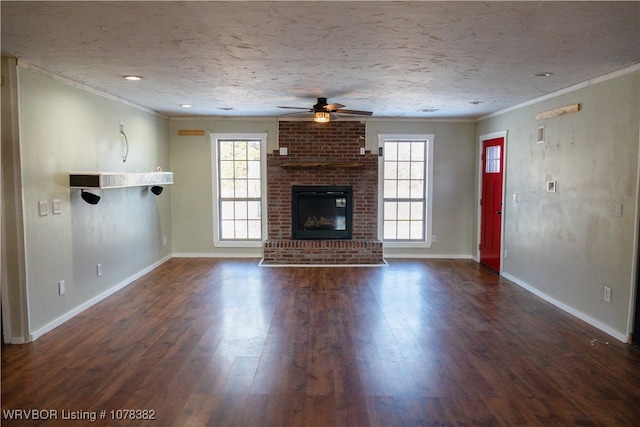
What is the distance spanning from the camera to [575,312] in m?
4.46

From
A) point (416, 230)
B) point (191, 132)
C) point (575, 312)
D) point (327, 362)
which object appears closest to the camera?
point (327, 362)

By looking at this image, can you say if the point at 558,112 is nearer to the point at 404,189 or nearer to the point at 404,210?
the point at 404,189

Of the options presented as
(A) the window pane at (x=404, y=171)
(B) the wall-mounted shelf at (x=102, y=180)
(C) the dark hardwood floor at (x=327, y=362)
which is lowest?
(C) the dark hardwood floor at (x=327, y=362)

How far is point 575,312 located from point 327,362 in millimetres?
2818

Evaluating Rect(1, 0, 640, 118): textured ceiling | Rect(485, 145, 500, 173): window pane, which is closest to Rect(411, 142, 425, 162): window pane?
Rect(485, 145, 500, 173): window pane

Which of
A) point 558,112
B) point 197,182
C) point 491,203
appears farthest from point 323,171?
point 558,112

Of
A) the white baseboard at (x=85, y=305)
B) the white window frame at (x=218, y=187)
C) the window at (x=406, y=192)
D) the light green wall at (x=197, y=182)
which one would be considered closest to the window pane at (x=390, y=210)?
the window at (x=406, y=192)

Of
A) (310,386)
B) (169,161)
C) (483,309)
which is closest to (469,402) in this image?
(310,386)

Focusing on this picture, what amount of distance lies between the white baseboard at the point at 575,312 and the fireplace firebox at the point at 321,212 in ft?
9.02

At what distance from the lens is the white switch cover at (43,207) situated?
3834mm

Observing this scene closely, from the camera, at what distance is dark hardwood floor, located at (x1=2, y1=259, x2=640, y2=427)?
8.65 ft

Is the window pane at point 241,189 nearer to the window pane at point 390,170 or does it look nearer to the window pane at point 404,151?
the window pane at point 390,170

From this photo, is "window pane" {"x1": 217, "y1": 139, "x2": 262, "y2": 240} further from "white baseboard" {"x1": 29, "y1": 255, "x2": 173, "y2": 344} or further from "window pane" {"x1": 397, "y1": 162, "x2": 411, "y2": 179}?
"window pane" {"x1": 397, "y1": 162, "x2": 411, "y2": 179}

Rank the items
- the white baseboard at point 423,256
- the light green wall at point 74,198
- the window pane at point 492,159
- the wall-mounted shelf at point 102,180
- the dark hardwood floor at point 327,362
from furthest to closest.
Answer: the white baseboard at point 423,256
the window pane at point 492,159
the wall-mounted shelf at point 102,180
the light green wall at point 74,198
the dark hardwood floor at point 327,362
